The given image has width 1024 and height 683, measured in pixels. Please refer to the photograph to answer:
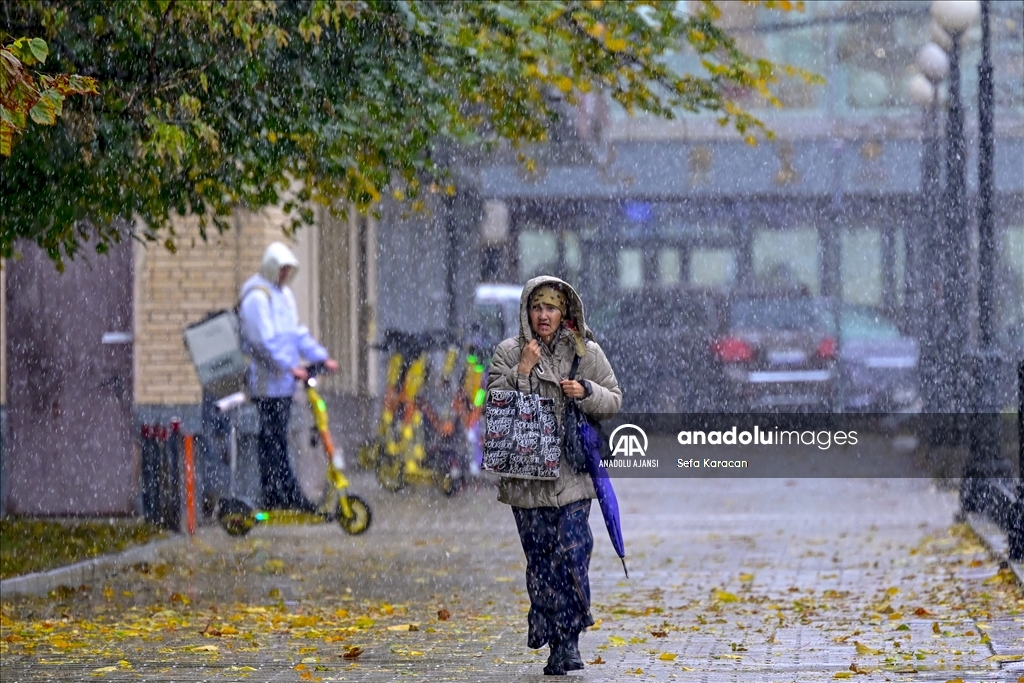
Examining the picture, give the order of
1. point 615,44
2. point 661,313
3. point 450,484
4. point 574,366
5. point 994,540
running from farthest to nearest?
1. point 661,313
2. point 450,484
3. point 994,540
4. point 615,44
5. point 574,366

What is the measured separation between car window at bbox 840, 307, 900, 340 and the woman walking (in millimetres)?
17296

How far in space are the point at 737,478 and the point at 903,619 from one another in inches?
377

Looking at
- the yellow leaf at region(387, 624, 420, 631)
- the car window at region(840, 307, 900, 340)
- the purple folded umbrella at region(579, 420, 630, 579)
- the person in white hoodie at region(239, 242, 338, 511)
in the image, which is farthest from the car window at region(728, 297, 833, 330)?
the purple folded umbrella at region(579, 420, 630, 579)

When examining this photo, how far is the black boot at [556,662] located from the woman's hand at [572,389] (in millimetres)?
1004

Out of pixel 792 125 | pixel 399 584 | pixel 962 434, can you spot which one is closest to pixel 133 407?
pixel 399 584

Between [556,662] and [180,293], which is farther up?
[180,293]

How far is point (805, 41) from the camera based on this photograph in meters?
36.1

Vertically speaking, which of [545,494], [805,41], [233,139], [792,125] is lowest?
[545,494]

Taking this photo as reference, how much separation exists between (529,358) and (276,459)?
5608mm

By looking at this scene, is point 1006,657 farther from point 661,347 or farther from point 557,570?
point 661,347

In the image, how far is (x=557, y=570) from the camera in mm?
7617

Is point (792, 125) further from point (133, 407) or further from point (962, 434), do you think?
point (133, 407)

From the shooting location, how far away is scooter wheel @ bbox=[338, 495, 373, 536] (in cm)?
1309

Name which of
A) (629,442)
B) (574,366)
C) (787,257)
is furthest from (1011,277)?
(574,366)
